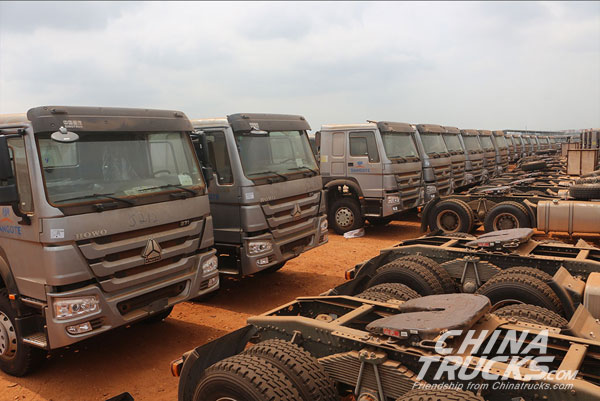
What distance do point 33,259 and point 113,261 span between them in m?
0.69

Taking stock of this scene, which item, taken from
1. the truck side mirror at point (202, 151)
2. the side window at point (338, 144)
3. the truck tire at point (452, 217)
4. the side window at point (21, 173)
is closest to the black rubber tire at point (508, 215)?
the truck tire at point (452, 217)

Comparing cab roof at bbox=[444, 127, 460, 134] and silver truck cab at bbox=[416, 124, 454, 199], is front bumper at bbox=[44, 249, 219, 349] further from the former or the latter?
cab roof at bbox=[444, 127, 460, 134]

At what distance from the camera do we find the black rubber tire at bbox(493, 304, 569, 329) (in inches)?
134

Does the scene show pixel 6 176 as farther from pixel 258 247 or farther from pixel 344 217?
pixel 344 217

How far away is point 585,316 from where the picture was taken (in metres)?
3.39

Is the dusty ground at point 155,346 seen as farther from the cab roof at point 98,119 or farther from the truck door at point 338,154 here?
the truck door at point 338,154

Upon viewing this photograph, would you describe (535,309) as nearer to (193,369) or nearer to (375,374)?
(375,374)

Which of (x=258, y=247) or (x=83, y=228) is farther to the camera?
(x=258, y=247)

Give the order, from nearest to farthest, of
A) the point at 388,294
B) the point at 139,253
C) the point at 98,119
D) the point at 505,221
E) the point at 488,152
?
1. the point at 388,294
2. the point at 98,119
3. the point at 139,253
4. the point at 505,221
5. the point at 488,152

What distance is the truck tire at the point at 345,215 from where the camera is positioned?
455 inches

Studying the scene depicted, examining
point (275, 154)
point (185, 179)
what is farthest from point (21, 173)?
point (275, 154)

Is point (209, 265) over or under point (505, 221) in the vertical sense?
over

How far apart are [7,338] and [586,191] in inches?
382

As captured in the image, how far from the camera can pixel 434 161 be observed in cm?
1353
